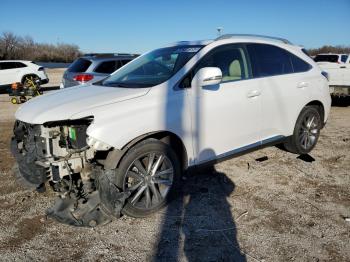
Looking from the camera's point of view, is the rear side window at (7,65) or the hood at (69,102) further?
the rear side window at (7,65)

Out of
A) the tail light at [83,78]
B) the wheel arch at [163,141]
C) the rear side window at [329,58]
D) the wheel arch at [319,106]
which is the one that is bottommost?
the wheel arch at [163,141]

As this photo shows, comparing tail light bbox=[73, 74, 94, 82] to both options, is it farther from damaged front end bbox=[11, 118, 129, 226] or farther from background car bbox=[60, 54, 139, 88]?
damaged front end bbox=[11, 118, 129, 226]

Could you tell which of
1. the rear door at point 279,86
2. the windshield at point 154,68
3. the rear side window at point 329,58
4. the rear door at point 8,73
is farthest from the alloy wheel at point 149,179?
the rear door at point 8,73

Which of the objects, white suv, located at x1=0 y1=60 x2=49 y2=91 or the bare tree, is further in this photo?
the bare tree

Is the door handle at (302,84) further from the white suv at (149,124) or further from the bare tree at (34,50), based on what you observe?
the bare tree at (34,50)

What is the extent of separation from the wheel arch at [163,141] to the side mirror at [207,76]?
658mm

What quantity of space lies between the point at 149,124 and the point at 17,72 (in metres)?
16.9

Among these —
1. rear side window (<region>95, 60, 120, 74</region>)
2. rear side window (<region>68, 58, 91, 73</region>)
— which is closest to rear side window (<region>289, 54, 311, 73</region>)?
rear side window (<region>95, 60, 120, 74</region>)

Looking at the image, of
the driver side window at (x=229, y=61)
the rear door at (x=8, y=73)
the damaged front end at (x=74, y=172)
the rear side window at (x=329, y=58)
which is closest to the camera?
the damaged front end at (x=74, y=172)

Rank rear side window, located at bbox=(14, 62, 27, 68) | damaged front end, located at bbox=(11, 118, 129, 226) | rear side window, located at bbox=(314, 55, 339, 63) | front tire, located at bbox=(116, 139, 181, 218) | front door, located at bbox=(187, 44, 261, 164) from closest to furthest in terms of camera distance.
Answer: damaged front end, located at bbox=(11, 118, 129, 226)
front tire, located at bbox=(116, 139, 181, 218)
front door, located at bbox=(187, 44, 261, 164)
rear side window, located at bbox=(314, 55, 339, 63)
rear side window, located at bbox=(14, 62, 27, 68)

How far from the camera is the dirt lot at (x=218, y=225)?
10.6 feet

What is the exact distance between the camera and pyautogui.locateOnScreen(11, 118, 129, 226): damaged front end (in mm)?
3488

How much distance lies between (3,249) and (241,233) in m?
2.28

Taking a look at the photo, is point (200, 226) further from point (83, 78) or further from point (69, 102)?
point (83, 78)
